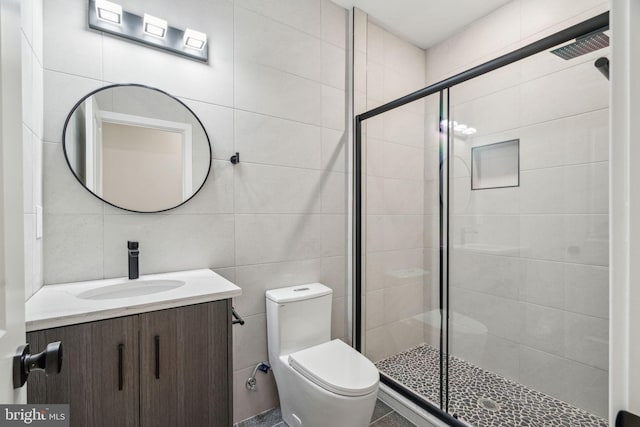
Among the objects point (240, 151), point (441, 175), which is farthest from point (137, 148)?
point (441, 175)

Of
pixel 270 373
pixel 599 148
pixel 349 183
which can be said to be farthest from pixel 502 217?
pixel 270 373

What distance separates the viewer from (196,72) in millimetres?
1583

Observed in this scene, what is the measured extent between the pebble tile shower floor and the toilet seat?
23.6 inches

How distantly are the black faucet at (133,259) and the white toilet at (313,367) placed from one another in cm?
71

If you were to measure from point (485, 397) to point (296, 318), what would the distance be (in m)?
1.23

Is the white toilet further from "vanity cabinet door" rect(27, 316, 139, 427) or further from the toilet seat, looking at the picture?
"vanity cabinet door" rect(27, 316, 139, 427)

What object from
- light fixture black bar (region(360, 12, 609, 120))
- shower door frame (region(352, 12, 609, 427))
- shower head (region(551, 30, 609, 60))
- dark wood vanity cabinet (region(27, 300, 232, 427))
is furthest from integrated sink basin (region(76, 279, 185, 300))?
shower head (region(551, 30, 609, 60))

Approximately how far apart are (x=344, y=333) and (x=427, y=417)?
0.73 meters

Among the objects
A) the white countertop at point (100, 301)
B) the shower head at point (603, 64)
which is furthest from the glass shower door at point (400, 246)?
the white countertop at point (100, 301)

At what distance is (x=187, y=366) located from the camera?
45.0 inches

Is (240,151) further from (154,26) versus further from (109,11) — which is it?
(109,11)

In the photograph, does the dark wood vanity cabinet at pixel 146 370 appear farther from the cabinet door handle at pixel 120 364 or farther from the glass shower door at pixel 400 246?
the glass shower door at pixel 400 246

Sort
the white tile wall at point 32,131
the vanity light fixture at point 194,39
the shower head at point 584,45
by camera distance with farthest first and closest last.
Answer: the vanity light fixture at point 194,39, the shower head at point 584,45, the white tile wall at point 32,131

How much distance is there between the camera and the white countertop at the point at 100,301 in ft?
3.01
